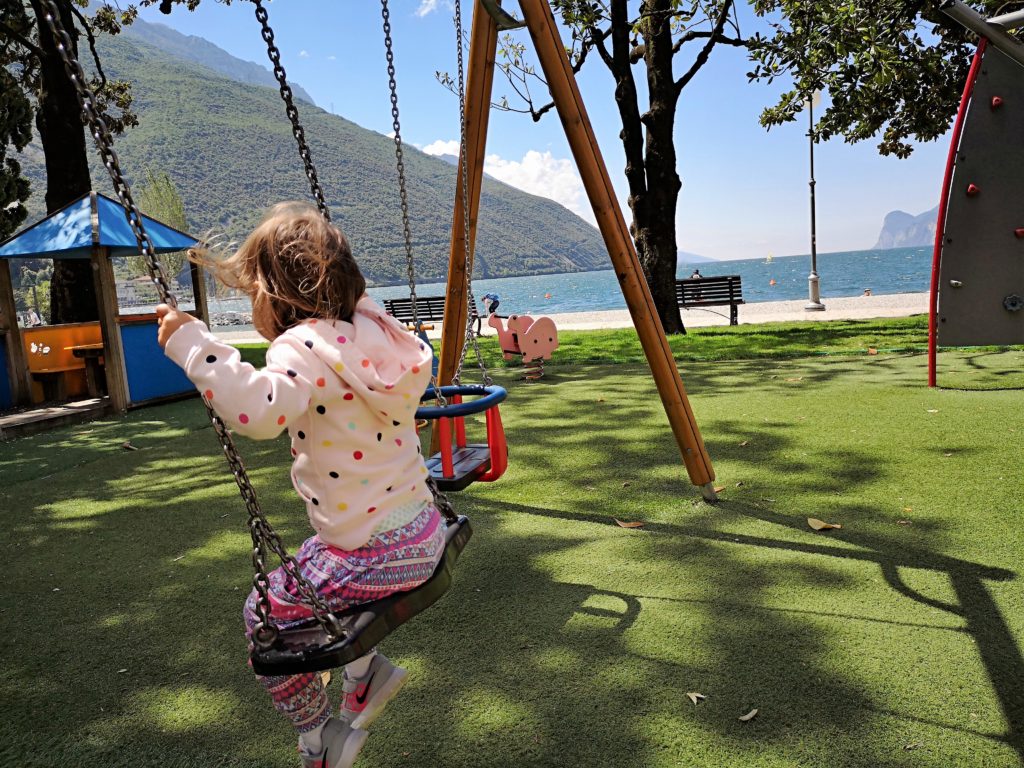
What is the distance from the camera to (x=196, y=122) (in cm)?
13850

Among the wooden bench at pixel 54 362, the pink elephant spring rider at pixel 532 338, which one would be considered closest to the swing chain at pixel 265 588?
the pink elephant spring rider at pixel 532 338

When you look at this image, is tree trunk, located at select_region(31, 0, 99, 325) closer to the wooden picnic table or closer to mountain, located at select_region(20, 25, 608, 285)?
the wooden picnic table

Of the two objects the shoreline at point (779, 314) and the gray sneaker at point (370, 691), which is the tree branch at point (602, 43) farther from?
the gray sneaker at point (370, 691)

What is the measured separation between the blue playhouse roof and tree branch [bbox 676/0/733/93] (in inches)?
331

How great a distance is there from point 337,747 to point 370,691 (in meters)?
0.19

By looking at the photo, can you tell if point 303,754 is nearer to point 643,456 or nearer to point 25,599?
point 25,599

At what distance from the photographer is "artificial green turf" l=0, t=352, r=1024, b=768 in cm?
210

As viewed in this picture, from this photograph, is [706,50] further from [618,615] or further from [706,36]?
[618,615]

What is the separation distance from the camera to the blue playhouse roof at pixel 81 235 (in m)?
8.34

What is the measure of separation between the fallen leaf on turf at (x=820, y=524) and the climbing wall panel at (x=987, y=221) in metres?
3.60

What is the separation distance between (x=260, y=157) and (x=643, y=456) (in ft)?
448

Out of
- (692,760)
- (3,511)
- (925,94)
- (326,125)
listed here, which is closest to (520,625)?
(692,760)

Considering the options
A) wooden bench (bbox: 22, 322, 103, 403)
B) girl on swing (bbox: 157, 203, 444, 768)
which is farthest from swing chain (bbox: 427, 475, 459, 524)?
wooden bench (bbox: 22, 322, 103, 403)

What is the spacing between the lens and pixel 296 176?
12494 cm
